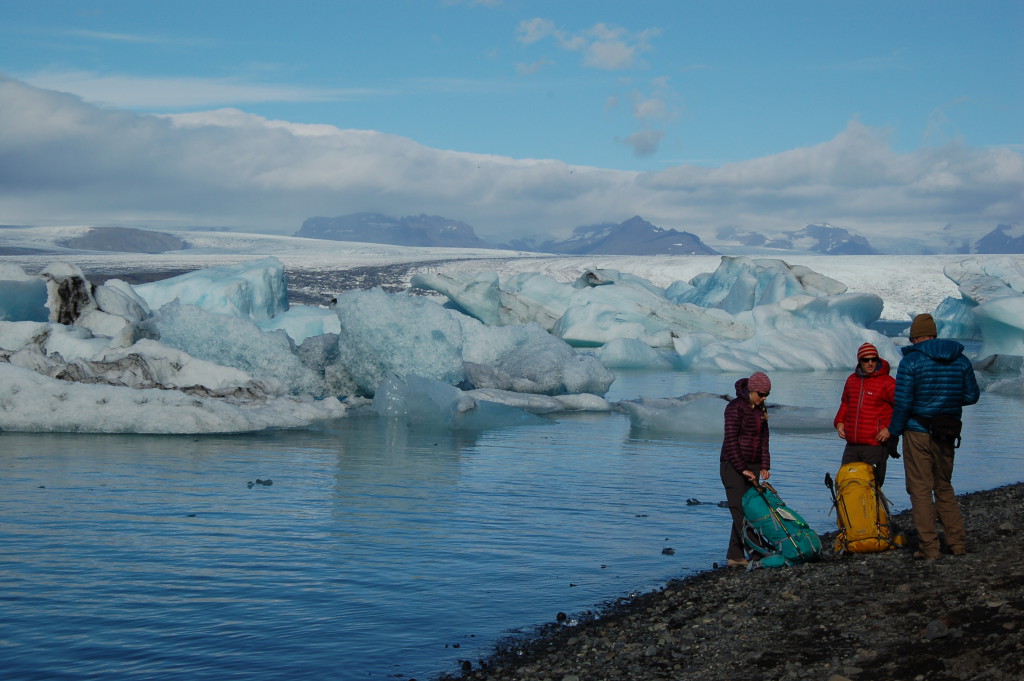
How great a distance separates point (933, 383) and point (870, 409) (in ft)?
1.55

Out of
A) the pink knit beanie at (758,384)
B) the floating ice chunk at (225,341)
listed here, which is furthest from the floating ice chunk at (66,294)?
the pink knit beanie at (758,384)

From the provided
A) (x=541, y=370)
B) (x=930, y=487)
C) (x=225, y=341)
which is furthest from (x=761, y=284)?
(x=930, y=487)

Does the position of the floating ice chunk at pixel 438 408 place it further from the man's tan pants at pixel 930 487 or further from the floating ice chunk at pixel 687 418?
the man's tan pants at pixel 930 487

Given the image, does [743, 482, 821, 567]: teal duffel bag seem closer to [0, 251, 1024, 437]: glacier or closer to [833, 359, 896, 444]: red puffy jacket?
[833, 359, 896, 444]: red puffy jacket

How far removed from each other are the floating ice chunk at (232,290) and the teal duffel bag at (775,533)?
1458 cm

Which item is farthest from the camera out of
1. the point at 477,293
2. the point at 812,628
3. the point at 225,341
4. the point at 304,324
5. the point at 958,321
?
the point at 958,321

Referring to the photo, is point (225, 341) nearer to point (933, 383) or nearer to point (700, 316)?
point (933, 383)

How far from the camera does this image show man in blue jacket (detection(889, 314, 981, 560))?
435 cm

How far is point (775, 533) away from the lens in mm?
4809

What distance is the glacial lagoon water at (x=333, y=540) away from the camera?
4.00m

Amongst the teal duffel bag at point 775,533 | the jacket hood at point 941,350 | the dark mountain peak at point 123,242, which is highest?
the dark mountain peak at point 123,242

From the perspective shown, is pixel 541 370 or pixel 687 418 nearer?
pixel 687 418

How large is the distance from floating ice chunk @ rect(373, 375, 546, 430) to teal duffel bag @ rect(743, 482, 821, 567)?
20.5ft

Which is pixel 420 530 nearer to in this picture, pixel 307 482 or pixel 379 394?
pixel 307 482
